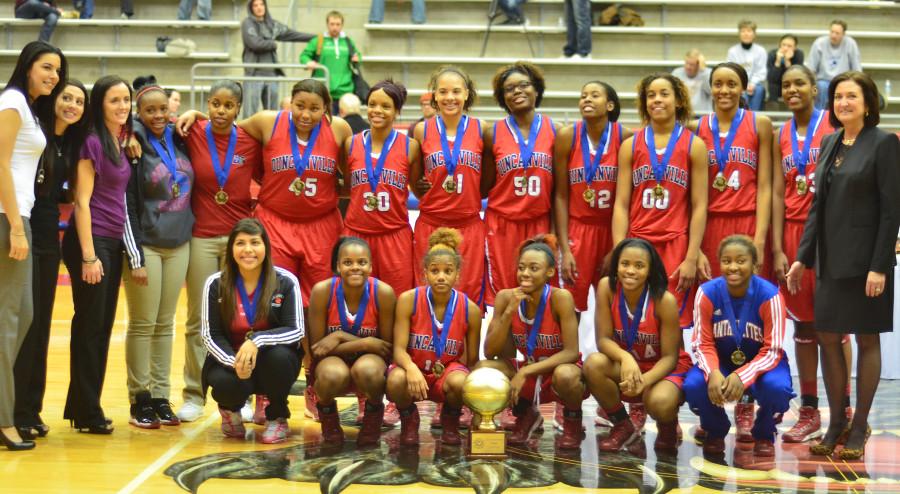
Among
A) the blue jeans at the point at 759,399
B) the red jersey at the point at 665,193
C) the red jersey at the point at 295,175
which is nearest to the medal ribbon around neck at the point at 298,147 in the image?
the red jersey at the point at 295,175

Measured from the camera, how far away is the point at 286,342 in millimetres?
5086

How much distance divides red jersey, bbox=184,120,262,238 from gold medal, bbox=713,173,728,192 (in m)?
2.32

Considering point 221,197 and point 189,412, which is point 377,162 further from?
point 189,412

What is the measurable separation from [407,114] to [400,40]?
1573 millimetres

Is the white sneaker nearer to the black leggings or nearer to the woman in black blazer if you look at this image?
the black leggings

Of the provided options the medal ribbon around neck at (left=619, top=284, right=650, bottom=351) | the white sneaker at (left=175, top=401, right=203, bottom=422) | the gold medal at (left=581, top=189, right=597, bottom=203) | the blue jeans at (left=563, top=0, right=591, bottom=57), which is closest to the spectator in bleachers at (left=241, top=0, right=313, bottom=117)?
the blue jeans at (left=563, top=0, right=591, bottom=57)

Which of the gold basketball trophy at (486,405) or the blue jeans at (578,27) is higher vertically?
the blue jeans at (578,27)

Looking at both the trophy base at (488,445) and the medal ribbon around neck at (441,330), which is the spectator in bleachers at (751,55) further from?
the trophy base at (488,445)

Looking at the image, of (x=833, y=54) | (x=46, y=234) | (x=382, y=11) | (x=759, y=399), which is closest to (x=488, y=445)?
(x=759, y=399)

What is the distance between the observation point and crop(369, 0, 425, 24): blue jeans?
1301 centimetres

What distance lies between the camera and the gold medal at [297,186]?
559cm

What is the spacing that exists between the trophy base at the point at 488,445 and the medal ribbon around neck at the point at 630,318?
2.51 ft

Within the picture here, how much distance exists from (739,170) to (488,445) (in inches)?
74.2

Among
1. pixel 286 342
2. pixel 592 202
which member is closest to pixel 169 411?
pixel 286 342
